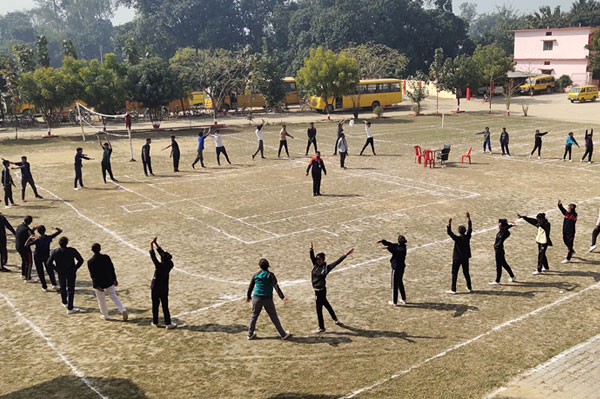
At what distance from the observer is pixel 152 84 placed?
46188 mm

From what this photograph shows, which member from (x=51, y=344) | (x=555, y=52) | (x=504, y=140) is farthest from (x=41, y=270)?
(x=555, y=52)

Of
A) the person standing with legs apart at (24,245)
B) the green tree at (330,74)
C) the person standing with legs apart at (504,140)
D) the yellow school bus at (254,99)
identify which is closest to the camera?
the person standing with legs apart at (24,245)

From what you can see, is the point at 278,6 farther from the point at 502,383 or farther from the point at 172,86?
the point at 502,383

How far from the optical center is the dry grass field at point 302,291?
9.42 metres

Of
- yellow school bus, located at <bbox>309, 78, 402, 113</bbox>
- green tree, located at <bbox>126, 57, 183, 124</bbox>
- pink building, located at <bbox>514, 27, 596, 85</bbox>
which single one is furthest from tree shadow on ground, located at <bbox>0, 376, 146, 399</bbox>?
pink building, located at <bbox>514, 27, 596, 85</bbox>

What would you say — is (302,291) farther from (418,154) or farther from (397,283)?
(418,154)

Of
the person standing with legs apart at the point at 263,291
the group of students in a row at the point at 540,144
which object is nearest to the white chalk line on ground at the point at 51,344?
the person standing with legs apart at the point at 263,291

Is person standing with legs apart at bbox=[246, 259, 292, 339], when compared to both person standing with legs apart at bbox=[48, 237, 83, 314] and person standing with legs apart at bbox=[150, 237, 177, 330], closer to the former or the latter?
person standing with legs apart at bbox=[150, 237, 177, 330]

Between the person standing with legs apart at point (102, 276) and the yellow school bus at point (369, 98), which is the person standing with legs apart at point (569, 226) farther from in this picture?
the yellow school bus at point (369, 98)

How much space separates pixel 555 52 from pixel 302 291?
69.5 metres

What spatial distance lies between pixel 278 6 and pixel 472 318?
3798 inches

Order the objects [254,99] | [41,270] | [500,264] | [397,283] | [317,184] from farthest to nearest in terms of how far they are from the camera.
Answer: [254,99] → [317,184] → [41,270] → [500,264] → [397,283]

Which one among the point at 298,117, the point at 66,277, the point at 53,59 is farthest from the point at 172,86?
the point at 53,59

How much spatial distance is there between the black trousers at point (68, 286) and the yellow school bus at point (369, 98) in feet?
136
